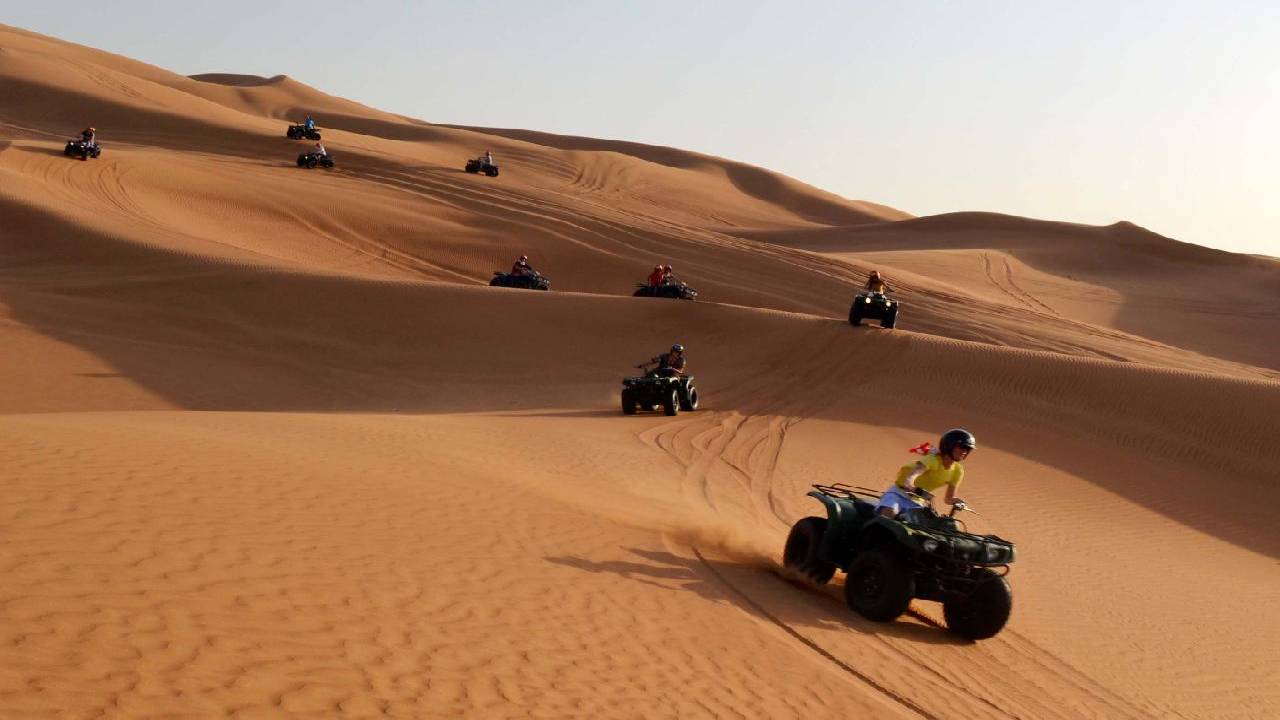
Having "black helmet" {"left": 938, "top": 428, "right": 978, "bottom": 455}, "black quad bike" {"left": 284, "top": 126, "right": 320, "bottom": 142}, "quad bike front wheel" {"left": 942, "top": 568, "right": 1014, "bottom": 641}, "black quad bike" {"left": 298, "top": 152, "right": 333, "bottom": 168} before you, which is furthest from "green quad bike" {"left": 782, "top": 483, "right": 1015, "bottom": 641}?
"black quad bike" {"left": 284, "top": 126, "right": 320, "bottom": 142}

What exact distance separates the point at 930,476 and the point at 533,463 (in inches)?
232

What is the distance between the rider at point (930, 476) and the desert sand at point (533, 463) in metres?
0.93

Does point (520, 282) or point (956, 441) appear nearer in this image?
point (956, 441)

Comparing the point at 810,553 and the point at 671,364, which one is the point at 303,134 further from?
the point at 810,553

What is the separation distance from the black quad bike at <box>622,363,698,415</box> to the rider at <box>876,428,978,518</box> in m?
10.5

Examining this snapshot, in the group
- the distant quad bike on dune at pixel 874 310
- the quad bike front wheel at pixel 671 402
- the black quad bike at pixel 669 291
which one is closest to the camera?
the quad bike front wheel at pixel 671 402

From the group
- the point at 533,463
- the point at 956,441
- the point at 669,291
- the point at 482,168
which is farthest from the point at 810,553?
the point at 482,168

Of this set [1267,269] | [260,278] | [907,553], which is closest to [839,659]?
[907,553]

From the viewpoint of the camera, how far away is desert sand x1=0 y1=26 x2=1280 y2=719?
6105 millimetres

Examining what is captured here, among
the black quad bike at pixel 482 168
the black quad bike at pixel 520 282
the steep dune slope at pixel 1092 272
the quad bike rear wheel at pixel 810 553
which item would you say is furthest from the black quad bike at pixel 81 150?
the quad bike rear wheel at pixel 810 553

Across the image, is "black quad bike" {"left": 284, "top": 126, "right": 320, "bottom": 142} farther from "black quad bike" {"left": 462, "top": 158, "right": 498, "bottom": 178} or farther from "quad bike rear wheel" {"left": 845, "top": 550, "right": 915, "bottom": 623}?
"quad bike rear wheel" {"left": 845, "top": 550, "right": 915, "bottom": 623}

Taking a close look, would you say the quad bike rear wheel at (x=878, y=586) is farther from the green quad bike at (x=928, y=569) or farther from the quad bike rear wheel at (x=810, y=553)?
the quad bike rear wheel at (x=810, y=553)

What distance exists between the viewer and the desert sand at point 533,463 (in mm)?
6105

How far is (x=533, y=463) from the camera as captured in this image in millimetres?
13703
